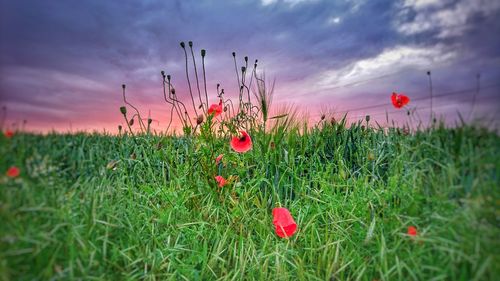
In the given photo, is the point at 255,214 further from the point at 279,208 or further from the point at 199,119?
the point at 199,119

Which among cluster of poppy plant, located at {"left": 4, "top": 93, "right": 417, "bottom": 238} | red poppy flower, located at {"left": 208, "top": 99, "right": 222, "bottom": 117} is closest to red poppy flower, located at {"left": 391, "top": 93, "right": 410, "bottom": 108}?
cluster of poppy plant, located at {"left": 4, "top": 93, "right": 417, "bottom": 238}

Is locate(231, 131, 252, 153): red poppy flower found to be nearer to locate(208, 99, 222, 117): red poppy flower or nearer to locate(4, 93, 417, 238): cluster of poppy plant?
locate(4, 93, 417, 238): cluster of poppy plant

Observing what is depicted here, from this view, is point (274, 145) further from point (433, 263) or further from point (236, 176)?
point (433, 263)

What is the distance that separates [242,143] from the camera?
2658 millimetres

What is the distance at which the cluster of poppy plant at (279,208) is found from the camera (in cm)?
144

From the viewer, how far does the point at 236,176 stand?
2.60m

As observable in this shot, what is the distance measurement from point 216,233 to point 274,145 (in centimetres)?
82

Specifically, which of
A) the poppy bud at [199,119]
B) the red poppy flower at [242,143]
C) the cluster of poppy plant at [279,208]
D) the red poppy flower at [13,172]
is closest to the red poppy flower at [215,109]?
the cluster of poppy plant at [279,208]

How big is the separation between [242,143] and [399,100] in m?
1.10

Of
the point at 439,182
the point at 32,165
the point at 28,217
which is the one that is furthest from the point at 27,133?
the point at 439,182

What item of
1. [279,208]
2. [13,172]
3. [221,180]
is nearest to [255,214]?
[221,180]

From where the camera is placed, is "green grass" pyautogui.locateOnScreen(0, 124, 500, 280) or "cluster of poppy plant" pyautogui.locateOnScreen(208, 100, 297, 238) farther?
"cluster of poppy plant" pyautogui.locateOnScreen(208, 100, 297, 238)

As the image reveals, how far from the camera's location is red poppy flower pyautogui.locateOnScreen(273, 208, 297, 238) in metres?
2.03

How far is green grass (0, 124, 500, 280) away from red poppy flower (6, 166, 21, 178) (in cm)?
2
